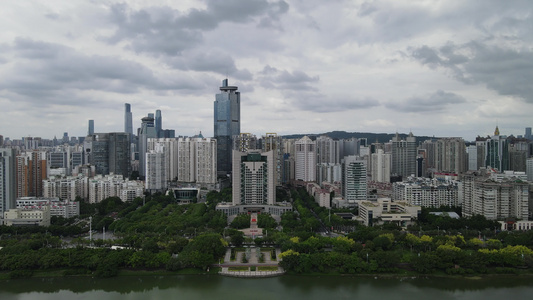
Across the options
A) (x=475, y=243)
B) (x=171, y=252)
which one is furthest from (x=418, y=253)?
(x=171, y=252)

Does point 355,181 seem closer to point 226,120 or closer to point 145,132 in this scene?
point 226,120

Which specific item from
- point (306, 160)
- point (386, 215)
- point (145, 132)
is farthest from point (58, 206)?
point (145, 132)

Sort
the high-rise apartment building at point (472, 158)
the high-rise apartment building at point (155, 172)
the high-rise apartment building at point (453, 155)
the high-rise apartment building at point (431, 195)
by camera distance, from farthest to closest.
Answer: the high-rise apartment building at point (472, 158), the high-rise apartment building at point (453, 155), the high-rise apartment building at point (155, 172), the high-rise apartment building at point (431, 195)

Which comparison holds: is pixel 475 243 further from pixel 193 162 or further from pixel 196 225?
pixel 193 162

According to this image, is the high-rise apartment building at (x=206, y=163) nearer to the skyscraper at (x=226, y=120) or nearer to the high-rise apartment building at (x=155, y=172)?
the high-rise apartment building at (x=155, y=172)

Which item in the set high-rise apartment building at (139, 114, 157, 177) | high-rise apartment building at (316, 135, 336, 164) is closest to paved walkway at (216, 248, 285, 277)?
high-rise apartment building at (316, 135, 336, 164)

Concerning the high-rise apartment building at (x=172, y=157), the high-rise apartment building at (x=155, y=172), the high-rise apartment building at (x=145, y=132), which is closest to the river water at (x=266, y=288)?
the high-rise apartment building at (x=155, y=172)
